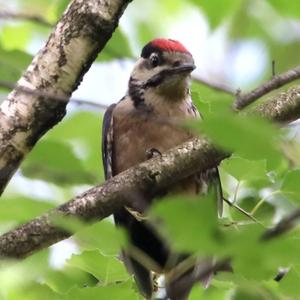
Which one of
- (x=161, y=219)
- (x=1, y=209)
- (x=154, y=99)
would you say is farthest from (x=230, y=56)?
(x=161, y=219)

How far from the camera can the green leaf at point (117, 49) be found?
140 inches

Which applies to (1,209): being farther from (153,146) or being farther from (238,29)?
(238,29)

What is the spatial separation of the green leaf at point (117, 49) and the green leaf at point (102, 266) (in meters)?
1.27

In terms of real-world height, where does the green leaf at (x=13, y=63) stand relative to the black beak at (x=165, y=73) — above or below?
above

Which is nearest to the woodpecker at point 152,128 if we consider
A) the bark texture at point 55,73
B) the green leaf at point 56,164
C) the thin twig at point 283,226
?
the bark texture at point 55,73

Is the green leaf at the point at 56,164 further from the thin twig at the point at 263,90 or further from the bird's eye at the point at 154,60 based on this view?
the bird's eye at the point at 154,60

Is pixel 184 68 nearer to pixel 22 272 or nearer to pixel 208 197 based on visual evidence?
pixel 22 272

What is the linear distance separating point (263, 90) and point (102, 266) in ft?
2.94

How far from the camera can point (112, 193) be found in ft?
8.63

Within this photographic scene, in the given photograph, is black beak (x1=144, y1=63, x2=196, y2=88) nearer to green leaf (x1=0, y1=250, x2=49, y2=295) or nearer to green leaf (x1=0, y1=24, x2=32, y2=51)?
green leaf (x1=0, y1=24, x2=32, y2=51)

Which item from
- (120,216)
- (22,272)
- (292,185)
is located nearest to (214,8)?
(292,185)

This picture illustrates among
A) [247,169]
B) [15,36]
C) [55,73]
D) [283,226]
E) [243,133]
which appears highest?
[243,133]

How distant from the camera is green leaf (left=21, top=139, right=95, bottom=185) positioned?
8.32ft

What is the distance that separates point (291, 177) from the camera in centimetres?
272
